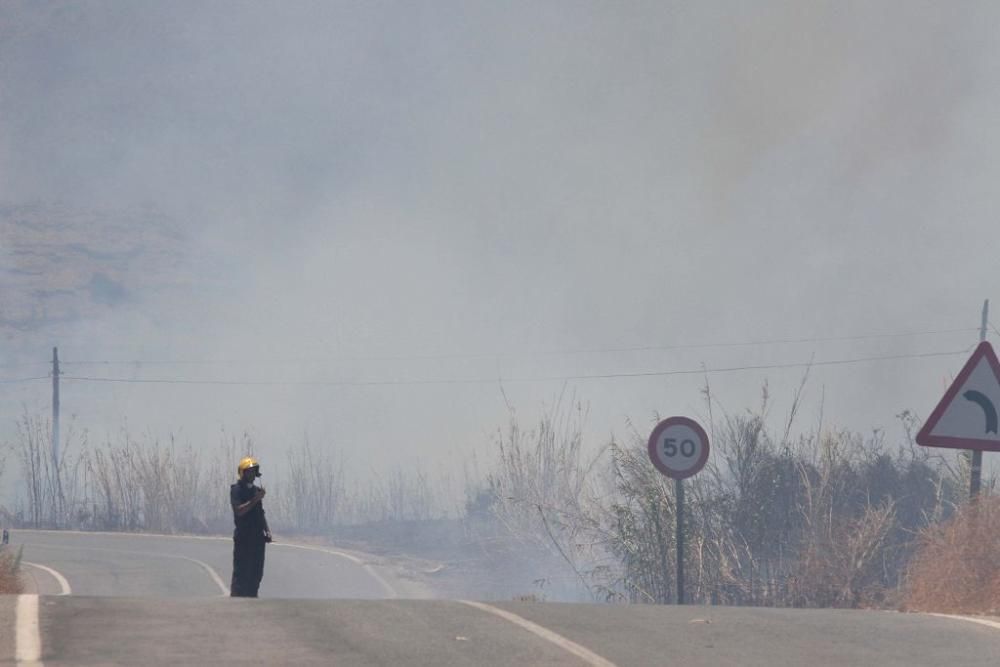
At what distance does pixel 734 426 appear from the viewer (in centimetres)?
2400

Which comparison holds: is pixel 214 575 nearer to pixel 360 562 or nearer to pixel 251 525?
pixel 360 562

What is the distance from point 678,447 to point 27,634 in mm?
10731

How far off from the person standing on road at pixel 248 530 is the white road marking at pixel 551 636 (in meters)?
2.38

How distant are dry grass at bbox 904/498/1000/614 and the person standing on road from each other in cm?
637

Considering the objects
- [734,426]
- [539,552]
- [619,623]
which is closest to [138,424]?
[539,552]

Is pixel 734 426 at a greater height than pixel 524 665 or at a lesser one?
greater

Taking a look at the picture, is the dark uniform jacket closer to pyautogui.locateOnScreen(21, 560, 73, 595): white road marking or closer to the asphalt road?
the asphalt road

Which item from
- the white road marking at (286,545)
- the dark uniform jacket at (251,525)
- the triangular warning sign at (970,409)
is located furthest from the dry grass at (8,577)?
the white road marking at (286,545)

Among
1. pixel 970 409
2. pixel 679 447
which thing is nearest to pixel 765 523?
pixel 679 447

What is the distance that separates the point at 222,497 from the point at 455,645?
128 ft

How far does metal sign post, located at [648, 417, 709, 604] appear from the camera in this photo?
60.8 feet

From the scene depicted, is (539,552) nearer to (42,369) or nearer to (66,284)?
(42,369)

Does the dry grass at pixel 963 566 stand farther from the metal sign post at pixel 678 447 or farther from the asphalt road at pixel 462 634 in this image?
the metal sign post at pixel 678 447

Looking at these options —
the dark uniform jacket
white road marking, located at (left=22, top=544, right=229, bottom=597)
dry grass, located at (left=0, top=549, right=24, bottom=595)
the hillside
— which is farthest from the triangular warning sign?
the hillside
